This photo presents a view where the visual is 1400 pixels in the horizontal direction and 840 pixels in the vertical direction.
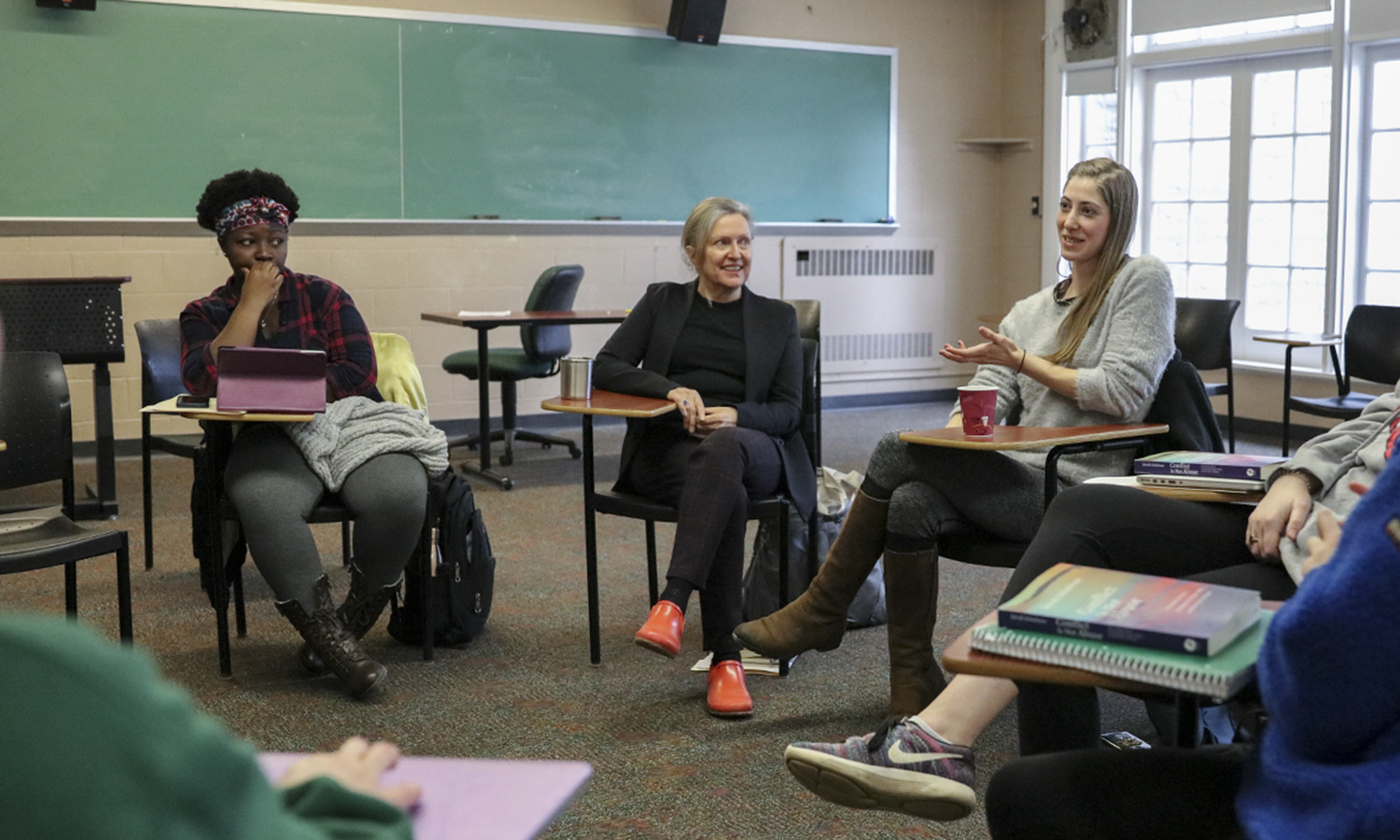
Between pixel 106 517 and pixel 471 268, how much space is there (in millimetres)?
2391

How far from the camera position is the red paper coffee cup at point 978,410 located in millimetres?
2396

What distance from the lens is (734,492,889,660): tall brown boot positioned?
2.46 meters

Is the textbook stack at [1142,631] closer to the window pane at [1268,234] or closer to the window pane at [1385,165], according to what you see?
the window pane at [1385,165]

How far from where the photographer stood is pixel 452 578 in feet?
10.2

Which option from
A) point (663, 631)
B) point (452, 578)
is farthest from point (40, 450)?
point (663, 631)

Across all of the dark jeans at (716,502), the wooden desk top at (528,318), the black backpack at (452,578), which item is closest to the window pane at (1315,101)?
the wooden desk top at (528,318)

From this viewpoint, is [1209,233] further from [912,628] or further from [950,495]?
[912,628]

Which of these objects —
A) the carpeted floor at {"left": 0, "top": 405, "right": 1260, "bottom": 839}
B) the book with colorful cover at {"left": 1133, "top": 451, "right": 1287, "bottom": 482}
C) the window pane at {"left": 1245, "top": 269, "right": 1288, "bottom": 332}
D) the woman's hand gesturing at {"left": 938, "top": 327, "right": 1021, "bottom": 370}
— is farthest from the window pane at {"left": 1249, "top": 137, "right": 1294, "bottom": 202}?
the book with colorful cover at {"left": 1133, "top": 451, "right": 1287, "bottom": 482}

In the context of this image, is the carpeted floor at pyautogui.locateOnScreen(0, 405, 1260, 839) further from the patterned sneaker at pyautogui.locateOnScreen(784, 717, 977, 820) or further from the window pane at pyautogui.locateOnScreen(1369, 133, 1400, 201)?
the window pane at pyautogui.locateOnScreen(1369, 133, 1400, 201)

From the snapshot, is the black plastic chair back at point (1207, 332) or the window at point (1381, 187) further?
the window at point (1381, 187)

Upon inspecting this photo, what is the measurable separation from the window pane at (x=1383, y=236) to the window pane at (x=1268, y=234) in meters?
0.41

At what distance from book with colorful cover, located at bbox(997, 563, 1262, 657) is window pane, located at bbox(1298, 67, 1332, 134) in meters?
5.67

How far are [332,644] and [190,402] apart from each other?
0.62 m

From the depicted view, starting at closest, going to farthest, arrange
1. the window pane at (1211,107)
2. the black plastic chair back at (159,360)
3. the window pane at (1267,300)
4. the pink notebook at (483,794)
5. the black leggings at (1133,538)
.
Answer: the pink notebook at (483,794)
the black leggings at (1133,538)
the black plastic chair back at (159,360)
the window pane at (1267,300)
the window pane at (1211,107)
